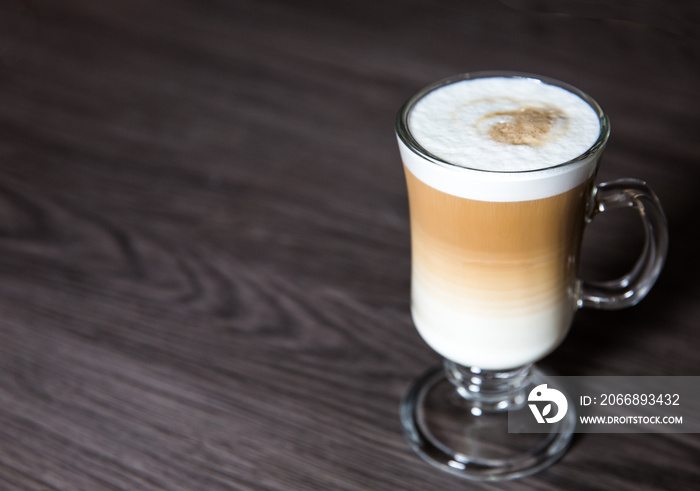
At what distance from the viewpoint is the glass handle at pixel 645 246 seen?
2.16ft

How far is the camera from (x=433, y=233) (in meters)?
0.66

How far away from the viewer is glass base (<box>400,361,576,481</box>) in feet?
2.30

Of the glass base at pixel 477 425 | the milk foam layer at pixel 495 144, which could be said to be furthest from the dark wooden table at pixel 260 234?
the milk foam layer at pixel 495 144

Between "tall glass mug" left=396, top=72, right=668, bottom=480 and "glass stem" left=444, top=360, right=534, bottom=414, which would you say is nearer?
"tall glass mug" left=396, top=72, right=668, bottom=480

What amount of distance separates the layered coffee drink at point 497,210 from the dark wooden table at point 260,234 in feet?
0.39

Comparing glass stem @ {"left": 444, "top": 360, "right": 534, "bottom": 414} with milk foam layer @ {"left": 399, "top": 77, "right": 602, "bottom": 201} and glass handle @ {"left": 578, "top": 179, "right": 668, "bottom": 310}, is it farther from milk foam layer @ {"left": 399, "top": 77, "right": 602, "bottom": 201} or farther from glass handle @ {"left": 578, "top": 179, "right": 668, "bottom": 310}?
milk foam layer @ {"left": 399, "top": 77, "right": 602, "bottom": 201}

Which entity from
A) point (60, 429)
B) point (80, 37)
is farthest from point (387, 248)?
point (80, 37)

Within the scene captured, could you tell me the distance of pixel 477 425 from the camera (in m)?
0.76

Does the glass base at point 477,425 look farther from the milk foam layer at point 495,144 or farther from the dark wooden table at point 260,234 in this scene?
the milk foam layer at point 495,144

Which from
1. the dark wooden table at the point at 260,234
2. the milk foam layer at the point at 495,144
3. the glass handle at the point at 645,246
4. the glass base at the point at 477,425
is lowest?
the glass base at the point at 477,425

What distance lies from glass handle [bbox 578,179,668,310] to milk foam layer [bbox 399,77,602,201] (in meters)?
0.06

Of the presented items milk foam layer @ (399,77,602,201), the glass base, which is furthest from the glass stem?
milk foam layer @ (399,77,602,201)

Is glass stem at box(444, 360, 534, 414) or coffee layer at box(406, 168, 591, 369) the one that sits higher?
coffee layer at box(406, 168, 591, 369)

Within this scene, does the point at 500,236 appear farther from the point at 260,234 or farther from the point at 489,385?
the point at 260,234
